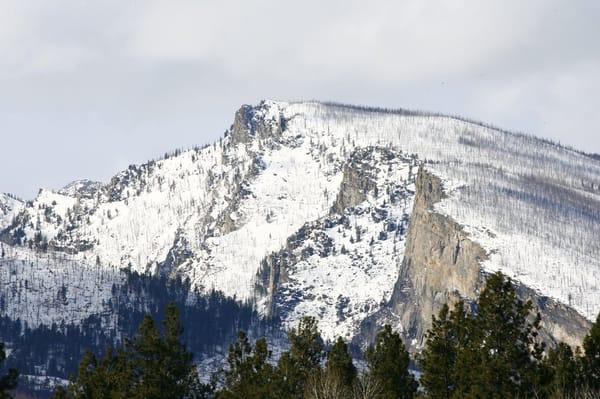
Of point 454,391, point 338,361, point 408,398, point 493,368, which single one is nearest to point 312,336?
point 338,361

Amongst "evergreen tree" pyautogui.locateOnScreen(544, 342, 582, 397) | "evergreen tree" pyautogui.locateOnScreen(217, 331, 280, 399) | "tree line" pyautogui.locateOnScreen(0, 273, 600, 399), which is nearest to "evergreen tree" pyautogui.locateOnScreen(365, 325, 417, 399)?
"tree line" pyautogui.locateOnScreen(0, 273, 600, 399)

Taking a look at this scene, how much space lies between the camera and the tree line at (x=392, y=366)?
85.9m

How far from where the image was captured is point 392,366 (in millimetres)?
105688

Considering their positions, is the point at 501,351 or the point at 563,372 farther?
the point at 501,351

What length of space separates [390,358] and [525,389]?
22.1 m

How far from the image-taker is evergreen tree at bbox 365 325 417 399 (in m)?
104

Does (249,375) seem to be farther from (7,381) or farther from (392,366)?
(7,381)

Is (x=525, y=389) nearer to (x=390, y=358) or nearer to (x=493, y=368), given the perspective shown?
(x=493, y=368)

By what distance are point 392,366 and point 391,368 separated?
0.77 feet

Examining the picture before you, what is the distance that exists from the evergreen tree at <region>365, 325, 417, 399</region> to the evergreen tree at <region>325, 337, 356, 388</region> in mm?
2221

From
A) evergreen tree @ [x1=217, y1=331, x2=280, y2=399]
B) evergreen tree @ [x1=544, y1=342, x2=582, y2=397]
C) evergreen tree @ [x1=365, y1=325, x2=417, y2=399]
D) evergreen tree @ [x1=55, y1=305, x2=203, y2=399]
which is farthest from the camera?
evergreen tree @ [x1=365, y1=325, x2=417, y2=399]

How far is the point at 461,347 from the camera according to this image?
303ft

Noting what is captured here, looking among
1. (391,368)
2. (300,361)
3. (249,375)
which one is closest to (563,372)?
(391,368)

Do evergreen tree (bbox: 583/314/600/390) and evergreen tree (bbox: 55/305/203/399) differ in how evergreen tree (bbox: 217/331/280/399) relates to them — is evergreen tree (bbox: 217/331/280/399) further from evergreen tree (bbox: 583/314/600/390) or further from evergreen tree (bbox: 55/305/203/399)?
evergreen tree (bbox: 583/314/600/390)
